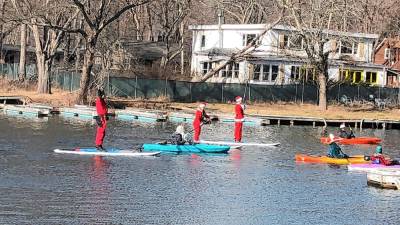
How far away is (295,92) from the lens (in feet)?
221

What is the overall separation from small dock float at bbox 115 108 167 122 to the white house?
19.8 meters

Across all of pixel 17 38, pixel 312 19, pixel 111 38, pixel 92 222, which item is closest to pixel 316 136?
pixel 312 19

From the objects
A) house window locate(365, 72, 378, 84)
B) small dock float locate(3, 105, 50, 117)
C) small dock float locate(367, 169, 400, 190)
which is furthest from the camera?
house window locate(365, 72, 378, 84)

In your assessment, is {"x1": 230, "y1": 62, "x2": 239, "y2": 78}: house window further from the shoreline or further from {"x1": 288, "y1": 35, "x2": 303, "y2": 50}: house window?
the shoreline

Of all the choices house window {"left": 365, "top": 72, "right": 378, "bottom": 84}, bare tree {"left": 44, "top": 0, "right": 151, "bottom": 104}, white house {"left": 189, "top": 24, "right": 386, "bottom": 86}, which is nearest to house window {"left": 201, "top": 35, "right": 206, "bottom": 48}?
white house {"left": 189, "top": 24, "right": 386, "bottom": 86}

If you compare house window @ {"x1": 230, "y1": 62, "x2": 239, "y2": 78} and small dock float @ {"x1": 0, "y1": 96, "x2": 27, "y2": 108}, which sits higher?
house window @ {"x1": 230, "y1": 62, "x2": 239, "y2": 78}

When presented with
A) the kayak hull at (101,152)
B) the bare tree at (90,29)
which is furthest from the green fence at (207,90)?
the kayak hull at (101,152)

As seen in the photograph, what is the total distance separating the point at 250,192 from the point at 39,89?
135ft

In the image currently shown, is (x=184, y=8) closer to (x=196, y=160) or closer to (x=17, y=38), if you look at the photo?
(x=17, y=38)

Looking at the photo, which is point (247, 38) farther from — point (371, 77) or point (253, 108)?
point (253, 108)

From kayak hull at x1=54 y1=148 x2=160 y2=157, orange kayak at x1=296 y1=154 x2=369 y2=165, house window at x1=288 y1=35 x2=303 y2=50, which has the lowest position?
orange kayak at x1=296 y1=154 x2=369 y2=165

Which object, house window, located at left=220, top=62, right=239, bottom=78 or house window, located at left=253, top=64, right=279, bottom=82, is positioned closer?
house window, located at left=253, top=64, right=279, bottom=82

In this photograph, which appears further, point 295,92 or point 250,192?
point 295,92

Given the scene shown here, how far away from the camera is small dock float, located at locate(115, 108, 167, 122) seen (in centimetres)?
5175
